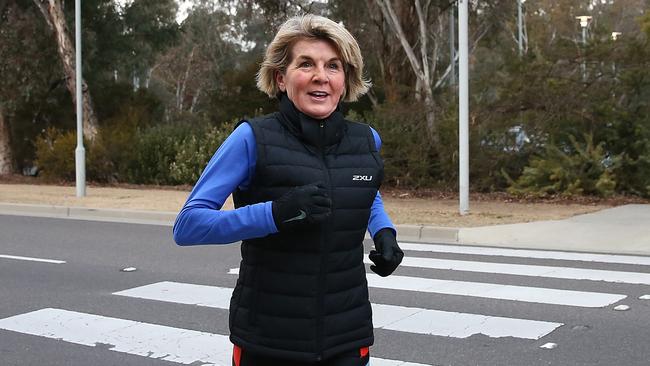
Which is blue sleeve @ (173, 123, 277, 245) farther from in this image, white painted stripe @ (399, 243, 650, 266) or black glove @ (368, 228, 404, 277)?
white painted stripe @ (399, 243, 650, 266)

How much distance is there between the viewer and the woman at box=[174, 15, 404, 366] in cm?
272

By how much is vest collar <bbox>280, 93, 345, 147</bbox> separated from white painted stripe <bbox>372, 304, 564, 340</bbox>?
3.80m

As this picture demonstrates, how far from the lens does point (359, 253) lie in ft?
9.53

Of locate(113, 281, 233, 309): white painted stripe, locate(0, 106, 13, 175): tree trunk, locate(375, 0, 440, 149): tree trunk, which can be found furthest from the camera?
locate(0, 106, 13, 175): tree trunk

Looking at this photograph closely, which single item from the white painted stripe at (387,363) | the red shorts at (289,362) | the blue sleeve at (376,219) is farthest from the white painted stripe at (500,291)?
the red shorts at (289,362)

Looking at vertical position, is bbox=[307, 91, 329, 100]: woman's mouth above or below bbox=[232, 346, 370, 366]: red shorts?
above

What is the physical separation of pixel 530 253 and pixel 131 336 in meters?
5.84

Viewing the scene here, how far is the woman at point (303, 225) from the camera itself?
2.72 m

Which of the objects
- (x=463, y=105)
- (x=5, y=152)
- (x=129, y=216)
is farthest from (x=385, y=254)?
(x=5, y=152)

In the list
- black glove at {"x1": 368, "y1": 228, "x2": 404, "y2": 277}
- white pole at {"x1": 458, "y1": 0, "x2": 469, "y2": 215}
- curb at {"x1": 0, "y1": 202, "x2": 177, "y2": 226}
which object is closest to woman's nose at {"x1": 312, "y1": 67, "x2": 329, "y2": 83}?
black glove at {"x1": 368, "y1": 228, "x2": 404, "y2": 277}

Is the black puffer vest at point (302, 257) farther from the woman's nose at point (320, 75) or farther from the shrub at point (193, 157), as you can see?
the shrub at point (193, 157)

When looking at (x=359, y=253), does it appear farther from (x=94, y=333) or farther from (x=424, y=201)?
(x=424, y=201)

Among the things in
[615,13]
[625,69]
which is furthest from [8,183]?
[615,13]

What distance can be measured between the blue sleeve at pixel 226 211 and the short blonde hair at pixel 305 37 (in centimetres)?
24
